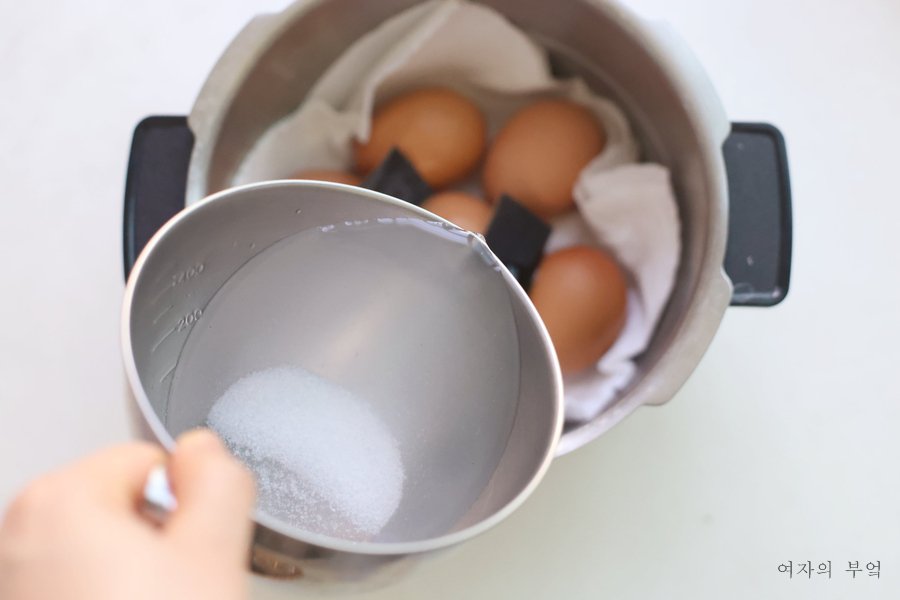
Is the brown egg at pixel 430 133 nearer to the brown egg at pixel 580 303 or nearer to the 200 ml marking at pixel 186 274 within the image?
the brown egg at pixel 580 303

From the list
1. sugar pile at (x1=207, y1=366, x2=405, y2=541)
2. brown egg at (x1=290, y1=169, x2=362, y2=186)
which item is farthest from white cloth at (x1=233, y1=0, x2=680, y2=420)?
sugar pile at (x1=207, y1=366, x2=405, y2=541)

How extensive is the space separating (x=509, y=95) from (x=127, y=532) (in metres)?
0.58

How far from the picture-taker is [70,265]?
655mm

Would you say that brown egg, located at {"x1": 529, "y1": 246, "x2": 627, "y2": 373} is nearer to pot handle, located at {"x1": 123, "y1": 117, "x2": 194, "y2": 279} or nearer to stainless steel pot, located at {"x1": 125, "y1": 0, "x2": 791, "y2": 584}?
stainless steel pot, located at {"x1": 125, "y1": 0, "x2": 791, "y2": 584}

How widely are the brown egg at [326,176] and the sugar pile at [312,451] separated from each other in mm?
293

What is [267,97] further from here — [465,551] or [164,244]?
[465,551]

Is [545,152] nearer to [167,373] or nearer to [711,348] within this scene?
[711,348]

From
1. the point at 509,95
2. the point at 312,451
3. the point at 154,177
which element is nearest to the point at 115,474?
the point at 312,451

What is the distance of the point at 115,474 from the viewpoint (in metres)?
0.24

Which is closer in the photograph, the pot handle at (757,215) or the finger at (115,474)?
the finger at (115,474)

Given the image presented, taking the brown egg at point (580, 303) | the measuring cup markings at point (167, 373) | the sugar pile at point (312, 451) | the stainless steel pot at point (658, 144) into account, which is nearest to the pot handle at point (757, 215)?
the stainless steel pot at point (658, 144)

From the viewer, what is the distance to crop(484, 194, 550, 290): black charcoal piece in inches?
22.8

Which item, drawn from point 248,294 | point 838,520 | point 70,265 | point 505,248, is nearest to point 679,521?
point 838,520

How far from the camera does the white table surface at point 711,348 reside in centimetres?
61
